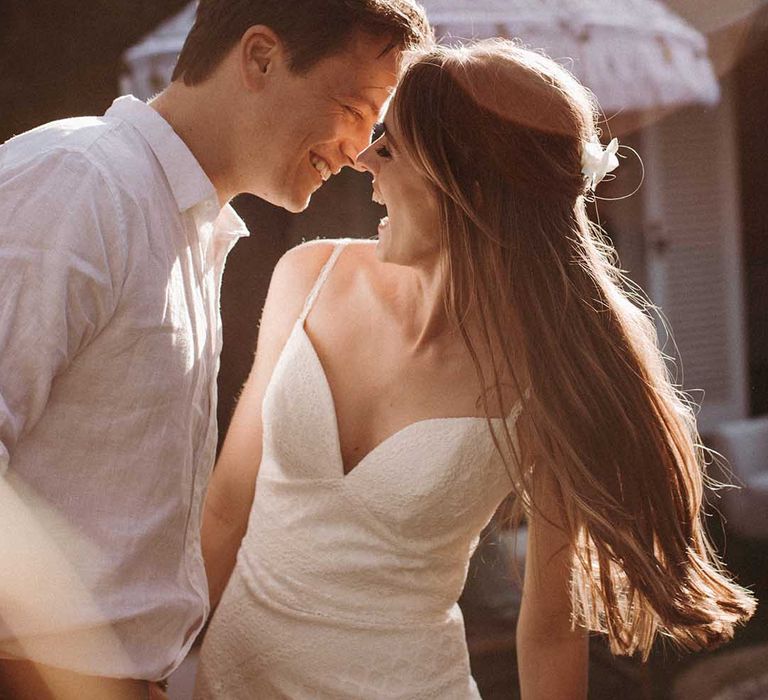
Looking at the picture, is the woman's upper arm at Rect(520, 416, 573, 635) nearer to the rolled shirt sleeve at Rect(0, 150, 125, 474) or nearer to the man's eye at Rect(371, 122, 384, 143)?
the man's eye at Rect(371, 122, 384, 143)

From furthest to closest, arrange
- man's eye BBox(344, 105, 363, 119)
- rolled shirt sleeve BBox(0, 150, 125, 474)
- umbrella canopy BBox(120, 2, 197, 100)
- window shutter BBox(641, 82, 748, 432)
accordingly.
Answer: window shutter BBox(641, 82, 748, 432), umbrella canopy BBox(120, 2, 197, 100), man's eye BBox(344, 105, 363, 119), rolled shirt sleeve BBox(0, 150, 125, 474)

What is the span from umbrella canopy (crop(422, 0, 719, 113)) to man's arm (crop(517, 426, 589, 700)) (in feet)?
6.67

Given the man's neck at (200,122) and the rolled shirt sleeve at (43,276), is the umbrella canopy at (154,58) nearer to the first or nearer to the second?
the man's neck at (200,122)

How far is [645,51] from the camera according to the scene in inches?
161

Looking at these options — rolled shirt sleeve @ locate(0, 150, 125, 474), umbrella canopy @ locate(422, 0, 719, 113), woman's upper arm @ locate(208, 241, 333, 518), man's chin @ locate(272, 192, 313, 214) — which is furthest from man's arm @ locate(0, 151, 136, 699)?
umbrella canopy @ locate(422, 0, 719, 113)

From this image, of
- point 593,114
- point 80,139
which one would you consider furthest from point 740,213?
point 80,139

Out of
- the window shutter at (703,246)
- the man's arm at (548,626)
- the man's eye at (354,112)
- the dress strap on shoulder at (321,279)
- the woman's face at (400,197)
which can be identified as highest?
the man's eye at (354,112)

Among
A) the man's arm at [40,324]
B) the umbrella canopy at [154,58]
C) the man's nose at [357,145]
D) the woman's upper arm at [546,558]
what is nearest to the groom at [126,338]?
the man's arm at [40,324]

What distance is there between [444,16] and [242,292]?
1.16 m

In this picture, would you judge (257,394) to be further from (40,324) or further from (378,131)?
(40,324)

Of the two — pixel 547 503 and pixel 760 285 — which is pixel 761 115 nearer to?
pixel 760 285

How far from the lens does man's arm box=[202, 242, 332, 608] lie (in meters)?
1.99

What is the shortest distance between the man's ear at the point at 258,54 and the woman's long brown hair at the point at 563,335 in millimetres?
236

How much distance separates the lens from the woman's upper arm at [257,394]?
1.99 m
